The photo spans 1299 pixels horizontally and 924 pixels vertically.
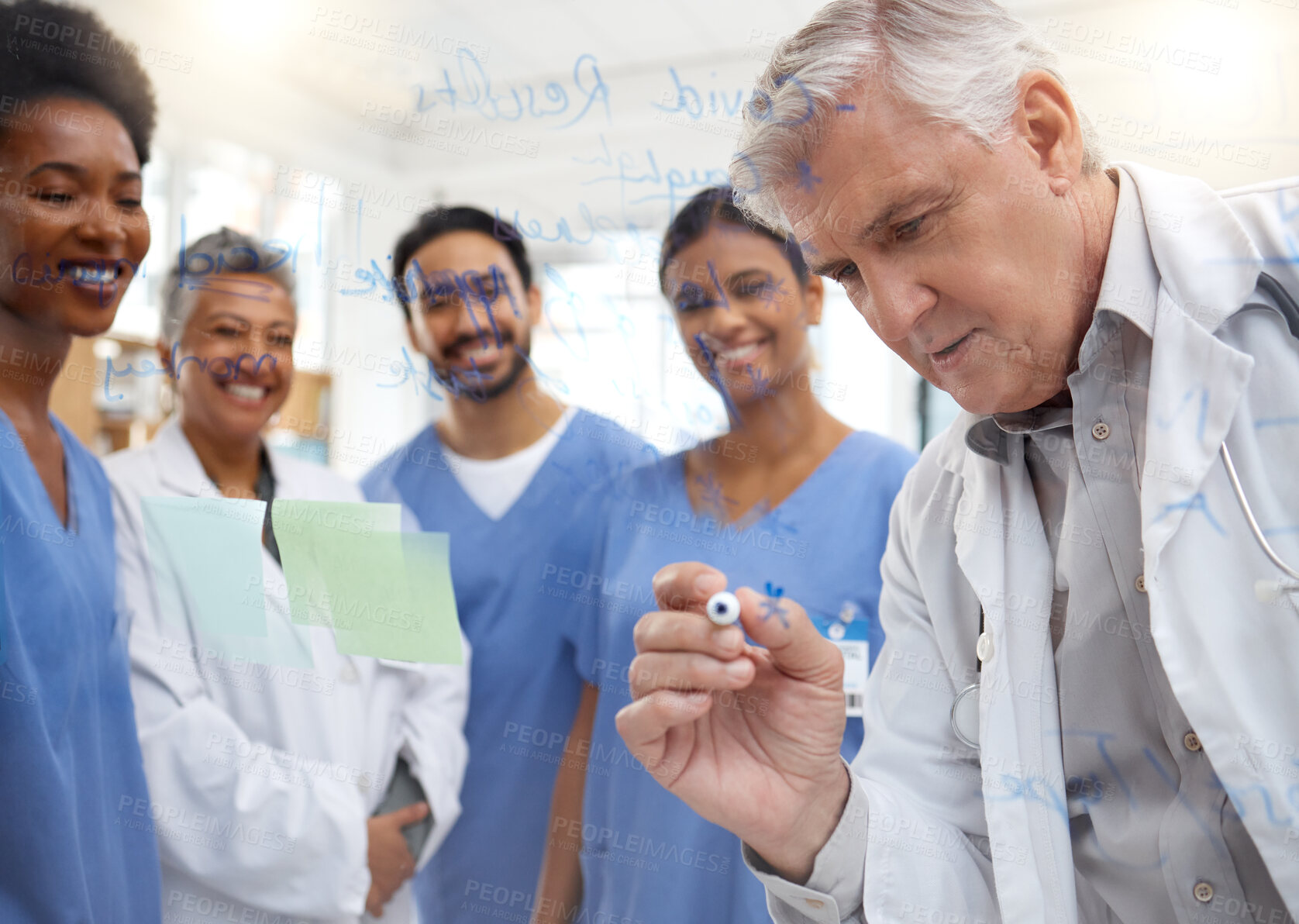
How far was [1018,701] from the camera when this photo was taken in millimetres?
753

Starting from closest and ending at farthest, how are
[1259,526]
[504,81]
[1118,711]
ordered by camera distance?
[1259,526] → [1118,711] → [504,81]

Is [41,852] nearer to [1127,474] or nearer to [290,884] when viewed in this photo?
[290,884]

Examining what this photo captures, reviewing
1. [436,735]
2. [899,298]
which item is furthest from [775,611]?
[436,735]

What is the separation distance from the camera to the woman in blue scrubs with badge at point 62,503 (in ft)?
2.61

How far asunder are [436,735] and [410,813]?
0.29ft

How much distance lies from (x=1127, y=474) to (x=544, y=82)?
0.72 m

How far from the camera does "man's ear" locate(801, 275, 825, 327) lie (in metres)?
0.97

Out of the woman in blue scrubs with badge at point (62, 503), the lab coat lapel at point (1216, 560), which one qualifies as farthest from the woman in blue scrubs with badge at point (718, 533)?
the woman in blue scrubs with badge at point (62, 503)

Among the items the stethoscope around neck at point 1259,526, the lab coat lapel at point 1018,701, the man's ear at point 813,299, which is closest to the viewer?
the stethoscope around neck at point 1259,526

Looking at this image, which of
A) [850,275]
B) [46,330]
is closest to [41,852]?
[46,330]

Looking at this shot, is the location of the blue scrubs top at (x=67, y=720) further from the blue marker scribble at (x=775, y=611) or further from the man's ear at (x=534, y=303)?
the blue marker scribble at (x=775, y=611)

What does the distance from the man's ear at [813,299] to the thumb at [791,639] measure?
0.41m

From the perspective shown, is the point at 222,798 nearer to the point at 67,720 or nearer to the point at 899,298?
the point at 67,720

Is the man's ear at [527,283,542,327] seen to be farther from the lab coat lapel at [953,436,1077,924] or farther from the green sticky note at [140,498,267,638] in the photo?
the lab coat lapel at [953,436,1077,924]
